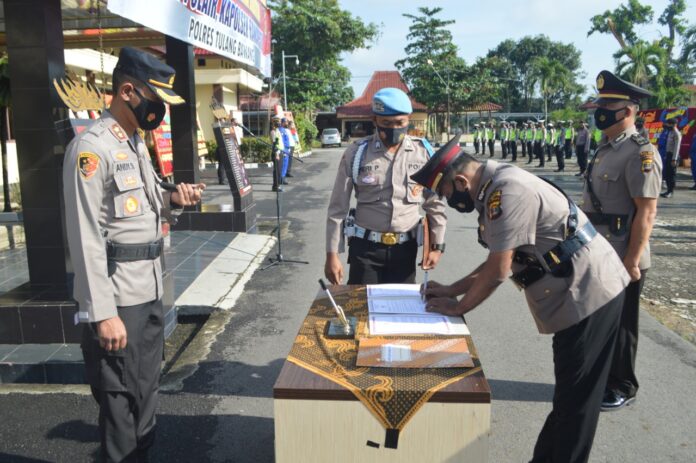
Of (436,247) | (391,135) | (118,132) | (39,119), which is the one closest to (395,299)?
(436,247)

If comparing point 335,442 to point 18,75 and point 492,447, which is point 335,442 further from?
point 18,75

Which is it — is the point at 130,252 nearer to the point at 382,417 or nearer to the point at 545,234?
the point at 382,417

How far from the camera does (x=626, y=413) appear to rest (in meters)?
3.57

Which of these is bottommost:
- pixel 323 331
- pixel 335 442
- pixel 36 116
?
pixel 335 442

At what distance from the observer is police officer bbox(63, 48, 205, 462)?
2377mm

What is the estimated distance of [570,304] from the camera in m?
2.44

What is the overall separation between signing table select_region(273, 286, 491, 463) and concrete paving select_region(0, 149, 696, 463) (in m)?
1.28

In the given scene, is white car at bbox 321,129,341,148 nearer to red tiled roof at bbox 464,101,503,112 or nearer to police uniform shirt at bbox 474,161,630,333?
red tiled roof at bbox 464,101,503,112

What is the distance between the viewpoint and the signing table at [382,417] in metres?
1.92

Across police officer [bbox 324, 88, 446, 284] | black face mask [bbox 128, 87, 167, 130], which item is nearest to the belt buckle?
police officer [bbox 324, 88, 446, 284]

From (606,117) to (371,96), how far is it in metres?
53.4

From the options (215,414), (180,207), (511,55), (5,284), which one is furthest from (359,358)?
(511,55)

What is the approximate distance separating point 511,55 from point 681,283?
3383 inches

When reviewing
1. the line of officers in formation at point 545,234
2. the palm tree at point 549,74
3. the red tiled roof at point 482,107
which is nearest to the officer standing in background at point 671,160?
the line of officers in formation at point 545,234
